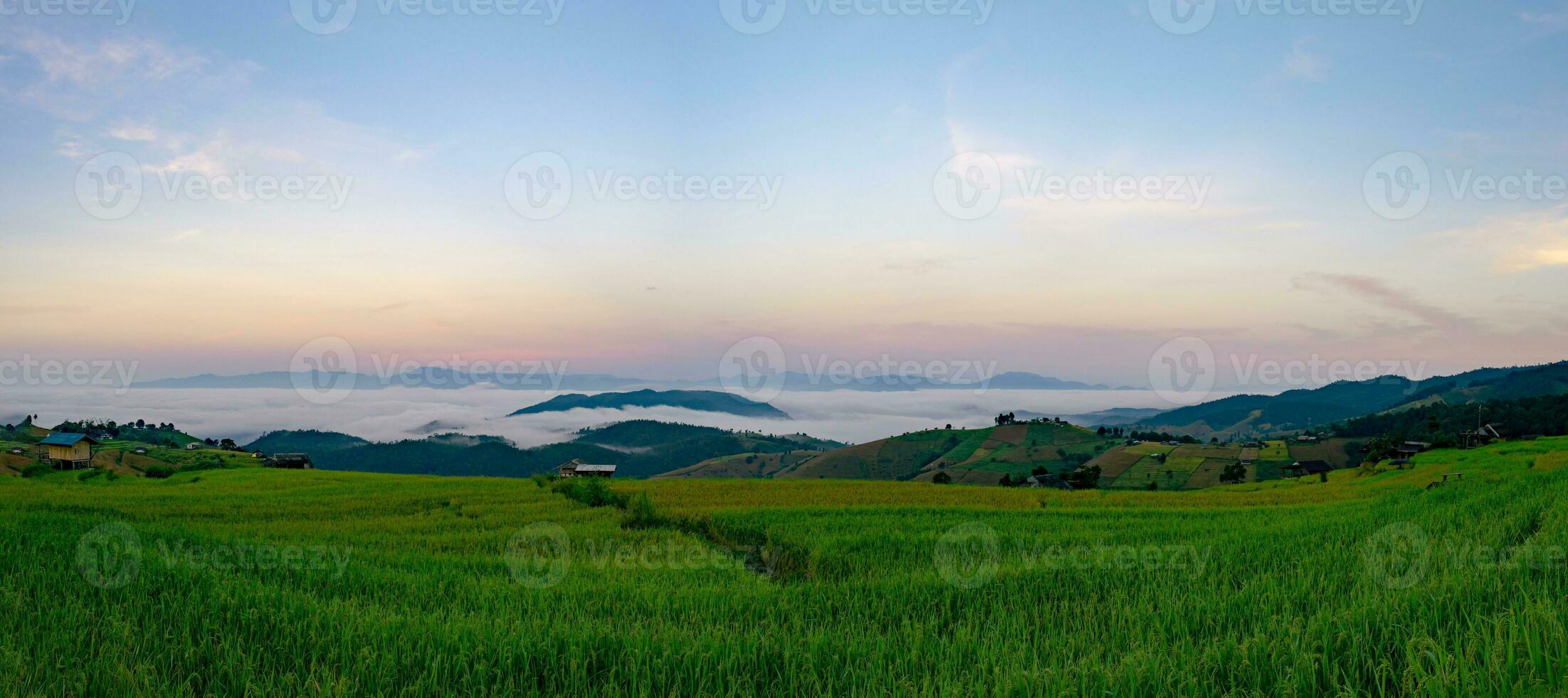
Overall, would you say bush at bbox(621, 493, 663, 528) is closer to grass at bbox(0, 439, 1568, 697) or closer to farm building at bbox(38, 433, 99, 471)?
grass at bbox(0, 439, 1568, 697)

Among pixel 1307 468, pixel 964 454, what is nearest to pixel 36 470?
pixel 1307 468

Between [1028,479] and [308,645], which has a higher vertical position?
[308,645]

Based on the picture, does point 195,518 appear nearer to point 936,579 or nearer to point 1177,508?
point 936,579

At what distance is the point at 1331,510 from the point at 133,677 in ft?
80.9

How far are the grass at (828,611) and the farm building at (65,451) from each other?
6361 centimetres

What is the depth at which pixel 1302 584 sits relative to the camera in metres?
7.67

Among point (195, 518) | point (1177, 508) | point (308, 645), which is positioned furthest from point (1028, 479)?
point (308, 645)

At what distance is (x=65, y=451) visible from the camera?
61.9 metres

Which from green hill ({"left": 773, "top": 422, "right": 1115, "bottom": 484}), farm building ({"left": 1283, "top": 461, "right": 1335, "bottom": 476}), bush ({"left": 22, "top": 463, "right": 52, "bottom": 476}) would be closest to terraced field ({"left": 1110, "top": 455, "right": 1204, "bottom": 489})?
farm building ({"left": 1283, "top": 461, "right": 1335, "bottom": 476})

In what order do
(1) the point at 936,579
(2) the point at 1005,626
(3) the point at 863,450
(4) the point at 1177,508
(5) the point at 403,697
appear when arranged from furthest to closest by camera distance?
1. (3) the point at 863,450
2. (4) the point at 1177,508
3. (1) the point at 936,579
4. (2) the point at 1005,626
5. (5) the point at 403,697

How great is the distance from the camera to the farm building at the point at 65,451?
200ft

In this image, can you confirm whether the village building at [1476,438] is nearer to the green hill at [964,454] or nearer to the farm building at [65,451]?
the green hill at [964,454]

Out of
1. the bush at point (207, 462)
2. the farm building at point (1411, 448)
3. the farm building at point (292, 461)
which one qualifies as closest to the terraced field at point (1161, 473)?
the farm building at point (1411, 448)

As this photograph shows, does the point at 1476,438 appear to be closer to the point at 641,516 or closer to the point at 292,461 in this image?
the point at 641,516
